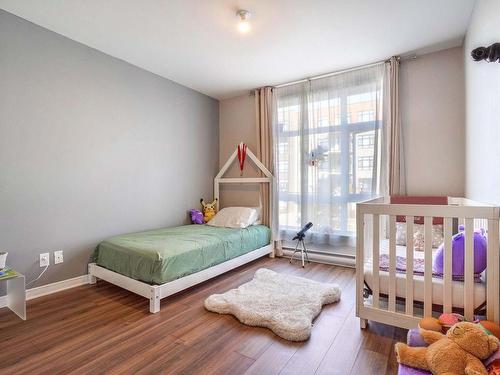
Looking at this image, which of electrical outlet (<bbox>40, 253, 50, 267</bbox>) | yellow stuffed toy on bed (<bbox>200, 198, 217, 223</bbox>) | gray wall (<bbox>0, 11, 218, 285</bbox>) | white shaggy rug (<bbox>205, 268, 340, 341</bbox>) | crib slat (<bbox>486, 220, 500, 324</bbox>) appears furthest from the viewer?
yellow stuffed toy on bed (<bbox>200, 198, 217, 223</bbox>)

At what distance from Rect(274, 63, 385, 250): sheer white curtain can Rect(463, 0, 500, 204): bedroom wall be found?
2.62 feet

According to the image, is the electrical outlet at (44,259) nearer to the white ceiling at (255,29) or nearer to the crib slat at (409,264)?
the white ceiling at (255,29)

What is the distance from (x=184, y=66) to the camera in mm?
3184

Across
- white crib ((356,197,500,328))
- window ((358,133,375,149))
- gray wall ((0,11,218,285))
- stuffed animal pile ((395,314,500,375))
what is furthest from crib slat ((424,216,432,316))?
gray wall ((0,11,218,285))

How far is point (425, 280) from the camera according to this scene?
1.63 m

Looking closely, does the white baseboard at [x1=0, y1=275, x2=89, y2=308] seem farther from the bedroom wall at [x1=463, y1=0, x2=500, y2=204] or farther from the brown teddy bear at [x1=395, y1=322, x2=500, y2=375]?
the bedroom wall at [x1=463, y1=0, x2=500, y2=204]

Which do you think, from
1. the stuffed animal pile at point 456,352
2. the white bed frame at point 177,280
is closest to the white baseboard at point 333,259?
the white bed frame at point 177,280

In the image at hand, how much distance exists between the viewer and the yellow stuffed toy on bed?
387cm

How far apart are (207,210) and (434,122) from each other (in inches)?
116

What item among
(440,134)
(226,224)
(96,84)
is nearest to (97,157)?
(96,84)

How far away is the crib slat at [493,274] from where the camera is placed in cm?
144

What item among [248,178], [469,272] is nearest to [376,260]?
[469,272]

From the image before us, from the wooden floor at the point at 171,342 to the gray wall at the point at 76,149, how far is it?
62 centimetres

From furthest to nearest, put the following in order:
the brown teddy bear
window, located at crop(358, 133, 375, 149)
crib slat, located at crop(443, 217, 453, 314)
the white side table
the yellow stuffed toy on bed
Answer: the yellow stuffed toy on bed → window, located at crop(358, 133, 375, 149) → the white side table → crib slat, located at crop(443, 217, 453, 314) → the brown teddy bear
